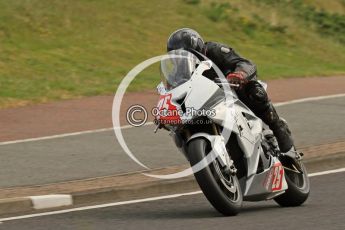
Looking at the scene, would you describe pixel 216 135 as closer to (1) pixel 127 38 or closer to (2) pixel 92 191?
(2) pixel 92 191

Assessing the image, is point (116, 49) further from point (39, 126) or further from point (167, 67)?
point (167, 67)

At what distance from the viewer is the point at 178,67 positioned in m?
8.32

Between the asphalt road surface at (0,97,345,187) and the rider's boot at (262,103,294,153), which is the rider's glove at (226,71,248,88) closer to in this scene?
the rider's boot at (262,103,294,153)

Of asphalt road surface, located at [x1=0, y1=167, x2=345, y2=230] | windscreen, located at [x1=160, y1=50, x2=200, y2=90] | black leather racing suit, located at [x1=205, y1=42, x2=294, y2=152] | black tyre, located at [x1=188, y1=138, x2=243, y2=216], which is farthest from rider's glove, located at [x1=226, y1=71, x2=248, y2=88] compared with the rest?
asphalt road surface, located at [x1=0, y1=167, x2=345, y2=230]

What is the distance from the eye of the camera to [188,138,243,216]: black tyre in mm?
7906

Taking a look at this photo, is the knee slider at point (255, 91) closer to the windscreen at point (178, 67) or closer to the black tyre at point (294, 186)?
the windscreen at point (178, 67)

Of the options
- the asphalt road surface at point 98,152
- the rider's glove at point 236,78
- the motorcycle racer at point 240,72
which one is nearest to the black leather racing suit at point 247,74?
the motorcycle racer at point 240,72

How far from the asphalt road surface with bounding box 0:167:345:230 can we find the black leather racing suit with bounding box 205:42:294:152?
91 centimetres

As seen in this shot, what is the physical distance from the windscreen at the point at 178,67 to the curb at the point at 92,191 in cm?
188

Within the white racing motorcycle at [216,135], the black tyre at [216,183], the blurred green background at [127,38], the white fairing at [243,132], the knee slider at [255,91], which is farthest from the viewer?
the blurred green background at [127,38]

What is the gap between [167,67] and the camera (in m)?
8.40

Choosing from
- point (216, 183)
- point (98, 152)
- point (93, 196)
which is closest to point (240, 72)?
point (216, 183)

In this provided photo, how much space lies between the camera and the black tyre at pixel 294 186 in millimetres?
9219

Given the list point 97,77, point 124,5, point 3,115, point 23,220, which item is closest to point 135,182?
point 23,220
